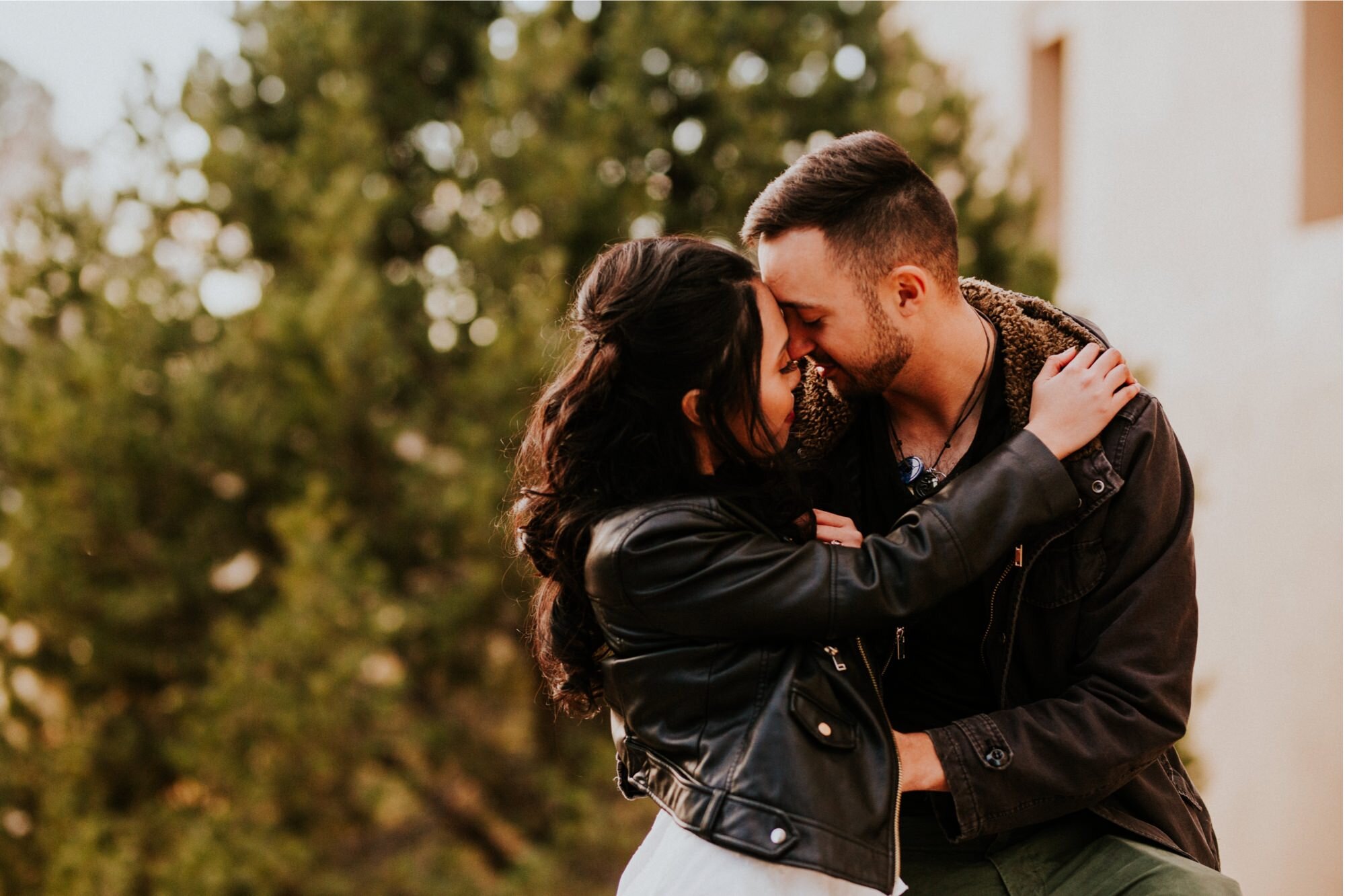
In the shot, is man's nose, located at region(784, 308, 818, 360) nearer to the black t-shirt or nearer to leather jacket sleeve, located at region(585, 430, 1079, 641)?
the black t-shirt

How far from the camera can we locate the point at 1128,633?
205cm

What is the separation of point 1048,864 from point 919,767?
41 centimetres

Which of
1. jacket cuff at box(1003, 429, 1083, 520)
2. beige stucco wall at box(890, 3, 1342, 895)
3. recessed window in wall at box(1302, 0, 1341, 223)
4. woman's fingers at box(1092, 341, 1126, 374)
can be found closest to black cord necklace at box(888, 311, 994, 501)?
woman's fingers at box(1092, 341, 1126, 374)

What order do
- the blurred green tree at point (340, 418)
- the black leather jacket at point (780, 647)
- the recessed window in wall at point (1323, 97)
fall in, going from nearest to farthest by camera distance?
1. the black leather jacket at point (780, 647)
2. the recessed window in wall at point (1323, 97)
3. the blurred green tree at point (340, 418)

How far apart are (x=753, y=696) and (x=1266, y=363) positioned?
14.7 feet

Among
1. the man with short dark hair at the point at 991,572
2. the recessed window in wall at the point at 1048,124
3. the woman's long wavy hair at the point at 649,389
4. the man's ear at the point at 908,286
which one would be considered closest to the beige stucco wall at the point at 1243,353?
the recessed window in wall at the point at 1048,124

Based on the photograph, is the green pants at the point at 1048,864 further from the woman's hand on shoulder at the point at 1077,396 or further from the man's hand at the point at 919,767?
the woman's hand on shoulder at the point at 1077,396

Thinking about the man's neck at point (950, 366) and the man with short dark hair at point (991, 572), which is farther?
the man's neck at point (950, 366)

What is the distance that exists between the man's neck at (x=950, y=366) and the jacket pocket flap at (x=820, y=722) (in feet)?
2.61

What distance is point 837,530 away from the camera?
6.91ft

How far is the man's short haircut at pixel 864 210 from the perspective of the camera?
227 cm

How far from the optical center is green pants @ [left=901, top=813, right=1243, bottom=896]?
2.07 meters

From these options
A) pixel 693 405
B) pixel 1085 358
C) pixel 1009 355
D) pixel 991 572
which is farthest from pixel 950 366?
pixel 693 405

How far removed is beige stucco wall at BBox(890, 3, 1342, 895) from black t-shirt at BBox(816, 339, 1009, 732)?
332cm
